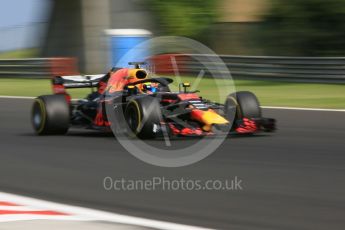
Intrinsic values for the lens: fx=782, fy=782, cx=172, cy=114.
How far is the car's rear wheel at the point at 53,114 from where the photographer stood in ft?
35.0

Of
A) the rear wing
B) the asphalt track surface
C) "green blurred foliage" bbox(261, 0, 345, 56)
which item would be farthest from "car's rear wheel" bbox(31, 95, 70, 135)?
"green blurred foliage" bbox(261, 0, 345, 56)

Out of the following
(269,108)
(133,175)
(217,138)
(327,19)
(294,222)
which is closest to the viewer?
(294,222)

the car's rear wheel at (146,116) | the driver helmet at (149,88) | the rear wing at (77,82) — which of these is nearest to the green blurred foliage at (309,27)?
the rear wing at (77,82)

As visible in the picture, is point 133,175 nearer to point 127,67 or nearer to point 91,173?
point 91,173

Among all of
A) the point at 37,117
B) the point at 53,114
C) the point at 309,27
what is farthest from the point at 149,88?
the point at 309,27

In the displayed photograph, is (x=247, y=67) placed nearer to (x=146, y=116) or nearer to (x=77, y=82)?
(x=77, y=82)

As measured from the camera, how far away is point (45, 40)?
29.1 m

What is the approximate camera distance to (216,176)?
729 centimetres

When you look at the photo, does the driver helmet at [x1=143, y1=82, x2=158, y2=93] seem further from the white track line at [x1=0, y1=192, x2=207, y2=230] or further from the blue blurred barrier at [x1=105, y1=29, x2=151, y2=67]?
the blue blurred barrier at [x1=105, y1=29, x2=151, y2=67]

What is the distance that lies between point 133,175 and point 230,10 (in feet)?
73.6

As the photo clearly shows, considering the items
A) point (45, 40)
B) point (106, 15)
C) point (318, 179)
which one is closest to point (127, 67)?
point (318, 179)

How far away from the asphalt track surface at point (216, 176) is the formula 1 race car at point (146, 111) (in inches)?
8.6

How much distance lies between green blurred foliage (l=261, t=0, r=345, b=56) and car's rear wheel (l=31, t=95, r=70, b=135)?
46.1 ft

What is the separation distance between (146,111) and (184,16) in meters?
19.3
